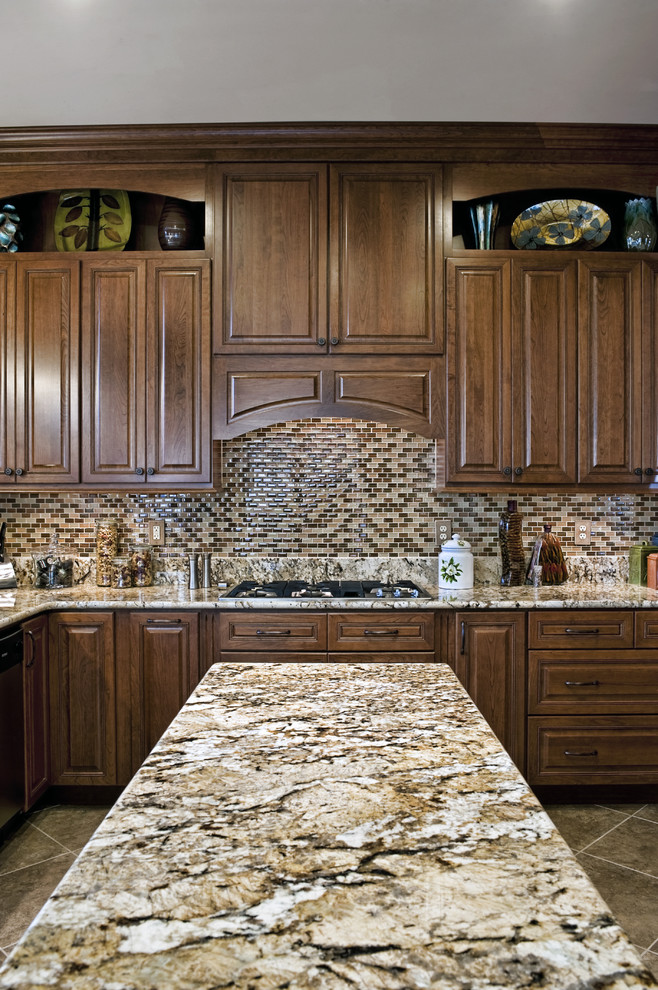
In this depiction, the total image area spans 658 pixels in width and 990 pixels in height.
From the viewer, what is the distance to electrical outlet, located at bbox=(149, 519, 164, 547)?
3.46m

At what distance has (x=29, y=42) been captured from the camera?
8.00 feet

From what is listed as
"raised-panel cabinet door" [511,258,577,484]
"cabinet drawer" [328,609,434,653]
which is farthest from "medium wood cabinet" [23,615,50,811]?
"raised-panel cabinet door" [511,258,577,484]

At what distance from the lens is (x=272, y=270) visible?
312 cm

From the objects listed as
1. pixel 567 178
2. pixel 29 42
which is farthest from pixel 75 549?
pixel 567 178

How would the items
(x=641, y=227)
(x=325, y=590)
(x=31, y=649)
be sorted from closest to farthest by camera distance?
(x=31, y=649) < (x=325, y=590) < (x=641, y=227)

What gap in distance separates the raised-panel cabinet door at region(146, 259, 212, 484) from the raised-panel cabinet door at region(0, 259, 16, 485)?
2.12 feet

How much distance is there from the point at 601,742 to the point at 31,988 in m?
2.83

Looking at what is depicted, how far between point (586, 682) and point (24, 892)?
91.2 inches

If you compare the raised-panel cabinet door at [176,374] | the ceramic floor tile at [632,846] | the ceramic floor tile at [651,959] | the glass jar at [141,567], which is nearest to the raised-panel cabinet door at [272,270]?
the raised-panel cabinet door at [176,374]

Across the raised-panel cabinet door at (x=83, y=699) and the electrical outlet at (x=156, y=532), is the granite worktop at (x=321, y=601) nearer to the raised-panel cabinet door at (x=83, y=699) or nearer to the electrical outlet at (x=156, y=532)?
the raised-panel cabinet door at (x=83, y=699)

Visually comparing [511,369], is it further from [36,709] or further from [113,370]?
[36,709]

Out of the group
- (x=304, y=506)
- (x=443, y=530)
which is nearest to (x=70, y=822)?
(x=304, y=506)

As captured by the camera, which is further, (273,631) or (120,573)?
(120,573)

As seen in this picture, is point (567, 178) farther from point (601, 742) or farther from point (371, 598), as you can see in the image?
point (601, 742)
